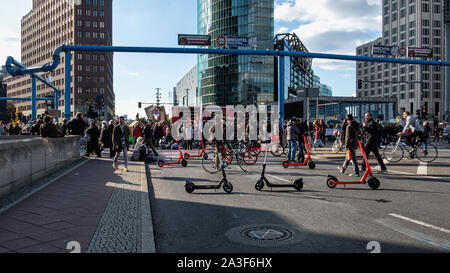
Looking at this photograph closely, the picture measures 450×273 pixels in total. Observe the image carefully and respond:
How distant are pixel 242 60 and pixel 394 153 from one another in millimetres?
71343

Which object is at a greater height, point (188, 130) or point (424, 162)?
point (188, 130)


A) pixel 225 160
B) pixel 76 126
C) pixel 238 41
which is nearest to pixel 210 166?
pixel 225 160

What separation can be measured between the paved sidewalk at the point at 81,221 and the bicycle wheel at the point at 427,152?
428 inches

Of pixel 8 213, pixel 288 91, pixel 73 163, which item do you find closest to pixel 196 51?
pixel 73 163

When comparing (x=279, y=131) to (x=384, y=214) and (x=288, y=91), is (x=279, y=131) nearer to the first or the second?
(x=384, y=214)

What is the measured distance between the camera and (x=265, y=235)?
4.66 m

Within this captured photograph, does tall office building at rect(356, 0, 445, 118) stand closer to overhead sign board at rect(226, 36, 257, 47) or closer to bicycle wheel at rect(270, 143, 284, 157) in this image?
overhead sign board at rect(226, 36, 257, 47)

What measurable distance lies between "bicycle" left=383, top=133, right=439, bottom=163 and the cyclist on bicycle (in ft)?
0.49

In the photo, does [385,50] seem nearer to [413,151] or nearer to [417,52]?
[417,52]

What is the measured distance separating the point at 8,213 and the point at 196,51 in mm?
14821

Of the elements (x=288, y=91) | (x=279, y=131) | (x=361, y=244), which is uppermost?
(x=288, y=91)

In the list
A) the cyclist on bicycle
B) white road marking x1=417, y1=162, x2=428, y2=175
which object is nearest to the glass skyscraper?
the cyclist on bicycle

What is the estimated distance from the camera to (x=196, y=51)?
1909cm
